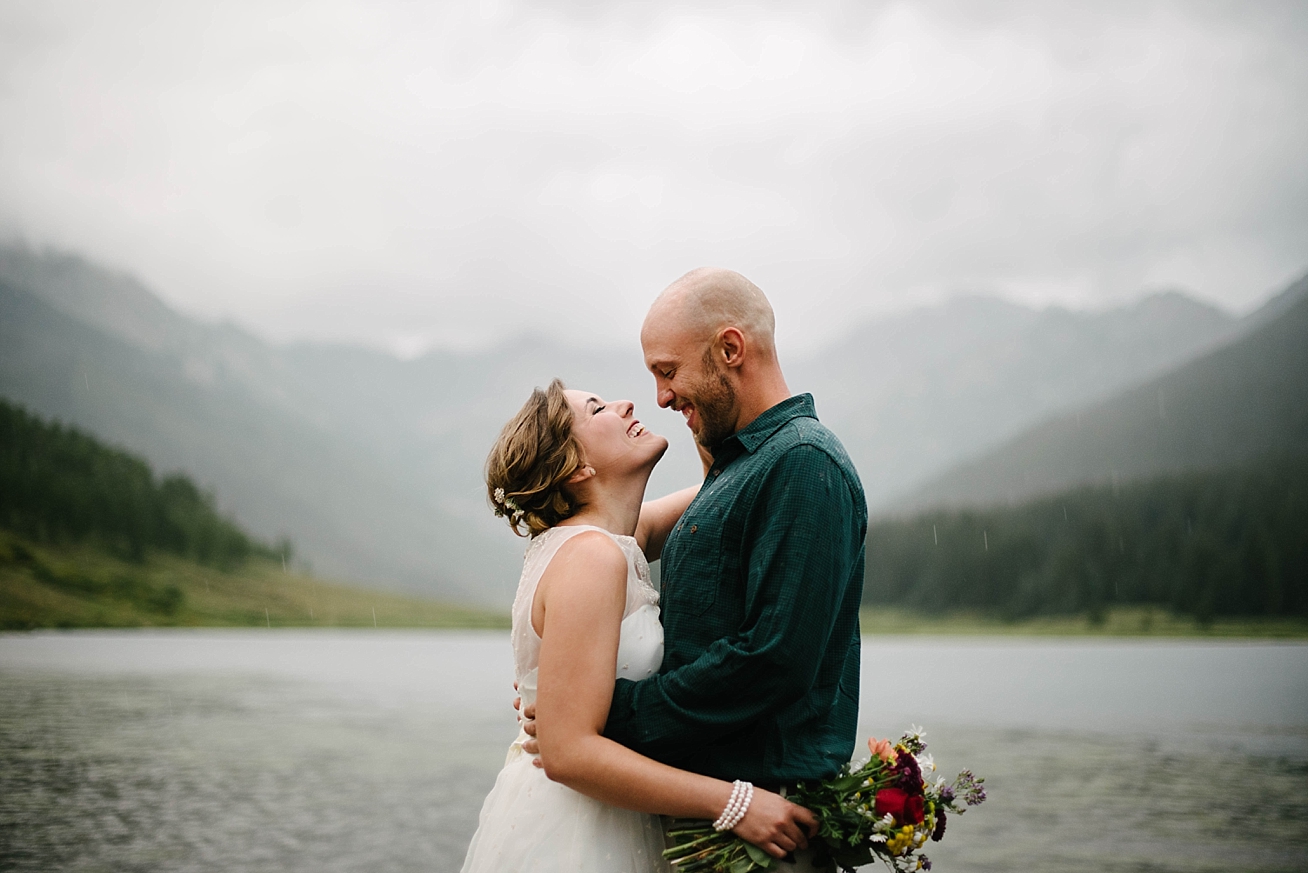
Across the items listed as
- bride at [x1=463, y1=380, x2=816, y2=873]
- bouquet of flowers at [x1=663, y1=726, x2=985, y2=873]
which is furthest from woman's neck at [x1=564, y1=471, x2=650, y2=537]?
bouquet of flowers at [x1=663, y1=726, x2=985, y2=873]

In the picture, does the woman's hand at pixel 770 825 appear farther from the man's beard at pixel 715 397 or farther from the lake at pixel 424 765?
the lake at pixel 424 765

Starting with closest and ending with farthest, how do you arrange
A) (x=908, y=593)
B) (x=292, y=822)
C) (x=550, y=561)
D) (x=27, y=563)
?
(x=550, y=561) → (x=292, y=822) → (x=27, y=563) → (x=908, y=593)

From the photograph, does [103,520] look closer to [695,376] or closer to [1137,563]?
[1137,563]

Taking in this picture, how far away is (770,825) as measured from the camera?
3.79m

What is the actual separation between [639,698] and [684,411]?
126 centimetres

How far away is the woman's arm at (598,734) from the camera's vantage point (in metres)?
3.81

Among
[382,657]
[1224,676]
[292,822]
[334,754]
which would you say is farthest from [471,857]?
[382,657]

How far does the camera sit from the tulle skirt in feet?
13.9

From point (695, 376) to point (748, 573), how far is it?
3.11ft

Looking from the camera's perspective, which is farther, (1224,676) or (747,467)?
(1224,676)

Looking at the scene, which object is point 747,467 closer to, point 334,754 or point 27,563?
point 334,754

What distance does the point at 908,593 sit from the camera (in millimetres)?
185375

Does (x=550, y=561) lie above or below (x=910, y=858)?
above

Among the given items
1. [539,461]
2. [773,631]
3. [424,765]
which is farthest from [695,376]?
[424,765]
